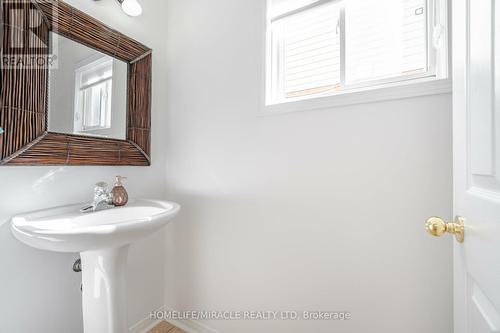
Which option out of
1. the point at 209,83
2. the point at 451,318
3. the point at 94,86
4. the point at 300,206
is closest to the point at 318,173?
the point at 300,206

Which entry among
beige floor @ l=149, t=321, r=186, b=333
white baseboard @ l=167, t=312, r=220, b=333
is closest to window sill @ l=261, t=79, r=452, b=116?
white baseboard @ l=167, t=312, r=220, b=333

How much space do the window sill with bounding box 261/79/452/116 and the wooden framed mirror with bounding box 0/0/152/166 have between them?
84cm

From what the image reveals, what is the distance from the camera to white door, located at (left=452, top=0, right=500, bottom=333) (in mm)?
388

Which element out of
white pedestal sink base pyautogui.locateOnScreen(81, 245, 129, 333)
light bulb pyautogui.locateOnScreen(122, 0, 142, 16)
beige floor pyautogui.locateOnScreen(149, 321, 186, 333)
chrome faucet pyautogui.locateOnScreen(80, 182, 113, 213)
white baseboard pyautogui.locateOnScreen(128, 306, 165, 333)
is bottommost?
beige floor pyautogui.locateOnScreen(149, 321, 186, 333)

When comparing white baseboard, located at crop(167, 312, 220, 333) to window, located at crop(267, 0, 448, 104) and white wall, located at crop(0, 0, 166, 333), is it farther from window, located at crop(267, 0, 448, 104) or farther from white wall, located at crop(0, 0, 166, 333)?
window, located at crop(267, 0, 448, 104)

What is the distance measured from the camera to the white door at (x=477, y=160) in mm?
388

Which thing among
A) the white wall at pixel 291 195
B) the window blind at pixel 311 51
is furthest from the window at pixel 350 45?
the white wall at pixel 291 195

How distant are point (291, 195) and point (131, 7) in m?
1.38

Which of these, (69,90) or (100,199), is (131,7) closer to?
(69,90)

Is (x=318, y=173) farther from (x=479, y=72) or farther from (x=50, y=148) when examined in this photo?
(x=50, y=148)

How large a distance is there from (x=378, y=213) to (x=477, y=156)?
48 centimetres

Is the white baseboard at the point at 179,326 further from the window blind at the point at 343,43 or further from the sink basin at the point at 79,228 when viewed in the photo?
the window blind at the point at 343,43

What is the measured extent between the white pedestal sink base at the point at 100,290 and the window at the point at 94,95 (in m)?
0.63

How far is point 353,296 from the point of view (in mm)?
938
